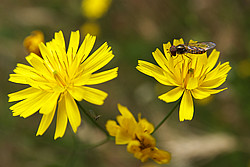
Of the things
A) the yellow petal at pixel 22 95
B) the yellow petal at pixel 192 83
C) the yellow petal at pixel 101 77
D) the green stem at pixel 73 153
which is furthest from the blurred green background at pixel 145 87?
the yellow petal at pixel 192 83

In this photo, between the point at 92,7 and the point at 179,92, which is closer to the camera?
the point at 179,92

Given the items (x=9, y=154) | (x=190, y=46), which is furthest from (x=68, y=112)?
(x=9, y=154)

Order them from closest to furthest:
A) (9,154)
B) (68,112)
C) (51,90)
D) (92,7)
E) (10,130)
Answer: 1. (68,112)
2. (51,90)
3. (10,130)
4. (9,154)
5. (92,7)

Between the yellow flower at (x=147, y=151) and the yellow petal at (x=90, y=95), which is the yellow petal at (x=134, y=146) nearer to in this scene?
the yellow flower at (x=147, y=151)

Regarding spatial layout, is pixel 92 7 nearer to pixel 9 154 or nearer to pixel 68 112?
pixel 9 154

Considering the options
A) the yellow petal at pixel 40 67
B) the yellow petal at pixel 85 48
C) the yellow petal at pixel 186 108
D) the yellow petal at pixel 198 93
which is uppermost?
the yellow petal at pixel 85 48

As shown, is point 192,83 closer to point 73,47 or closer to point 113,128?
point 113,128

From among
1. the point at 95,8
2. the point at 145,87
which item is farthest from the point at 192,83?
the point at 95,8
